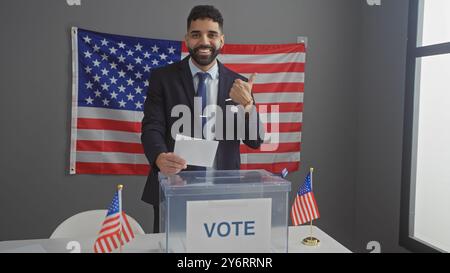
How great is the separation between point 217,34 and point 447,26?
53.2 inches

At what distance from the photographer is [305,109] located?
10.3ft

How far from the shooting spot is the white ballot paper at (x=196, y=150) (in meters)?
1.46

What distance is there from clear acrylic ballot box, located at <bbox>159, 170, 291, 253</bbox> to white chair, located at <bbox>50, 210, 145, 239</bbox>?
76cm

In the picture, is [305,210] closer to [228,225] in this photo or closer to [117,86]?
[228,225]

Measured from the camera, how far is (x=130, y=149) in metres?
2.87

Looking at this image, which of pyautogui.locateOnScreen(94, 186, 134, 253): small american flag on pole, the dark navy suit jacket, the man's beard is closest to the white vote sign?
pyautogui.locateOnScreen(94, 186, 134, 253): small american flag on pole

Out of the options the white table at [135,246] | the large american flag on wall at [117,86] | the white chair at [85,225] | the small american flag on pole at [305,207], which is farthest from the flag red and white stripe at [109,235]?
the large american flag on wall at [117,86]

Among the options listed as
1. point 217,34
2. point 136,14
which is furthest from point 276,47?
point 136,14

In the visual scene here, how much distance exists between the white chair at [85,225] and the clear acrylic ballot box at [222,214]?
757 millimetres

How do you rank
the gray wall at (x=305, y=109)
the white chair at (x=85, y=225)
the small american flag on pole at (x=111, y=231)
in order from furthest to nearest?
1. the gray wall at (x=305, y=109)
2. the white chair at (x=85, y=225)
3. the small american flag on pole at (x=111, y=231)

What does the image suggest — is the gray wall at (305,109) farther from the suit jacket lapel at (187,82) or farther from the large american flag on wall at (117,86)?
the suit jacket lapel at (187,82)

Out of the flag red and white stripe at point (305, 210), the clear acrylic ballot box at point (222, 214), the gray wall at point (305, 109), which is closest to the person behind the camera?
the clear acrylic ballot box at point (222, 214)
